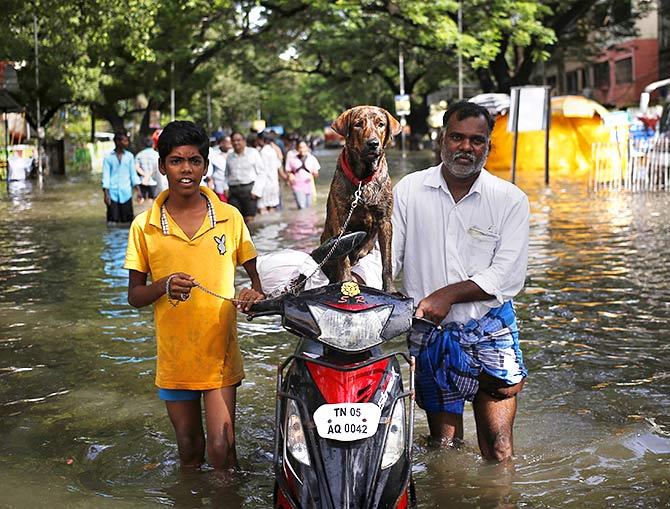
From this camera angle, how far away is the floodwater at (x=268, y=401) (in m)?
4.85

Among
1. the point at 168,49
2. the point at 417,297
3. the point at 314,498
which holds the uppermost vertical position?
the point at 168,49

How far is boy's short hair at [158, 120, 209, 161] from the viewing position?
432 centimetres

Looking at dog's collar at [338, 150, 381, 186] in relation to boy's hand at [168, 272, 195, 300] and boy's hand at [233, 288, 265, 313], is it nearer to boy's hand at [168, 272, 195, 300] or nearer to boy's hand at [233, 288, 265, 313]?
boy's hand at [233, 288, 265, 313]

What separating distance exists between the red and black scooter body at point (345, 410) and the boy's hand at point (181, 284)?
1.67 feet

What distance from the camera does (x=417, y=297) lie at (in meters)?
4.62

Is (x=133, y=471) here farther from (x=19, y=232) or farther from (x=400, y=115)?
(x=400, y=115)

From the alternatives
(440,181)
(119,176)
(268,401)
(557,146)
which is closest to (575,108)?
(557,146)

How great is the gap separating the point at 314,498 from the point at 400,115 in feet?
171

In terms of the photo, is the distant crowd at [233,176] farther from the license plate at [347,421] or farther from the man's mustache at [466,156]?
the license plate at [347,421]

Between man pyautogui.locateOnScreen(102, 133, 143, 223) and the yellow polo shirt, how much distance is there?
11.7 metres

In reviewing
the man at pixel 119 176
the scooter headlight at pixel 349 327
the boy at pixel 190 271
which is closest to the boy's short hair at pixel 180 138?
the boy at pixel 190 271

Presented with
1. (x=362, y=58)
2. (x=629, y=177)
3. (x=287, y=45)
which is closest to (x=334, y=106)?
(x=362, y=58)

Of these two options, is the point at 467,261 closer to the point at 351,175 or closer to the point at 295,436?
the point at 351,175

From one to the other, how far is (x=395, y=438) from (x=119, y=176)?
13337 mm
